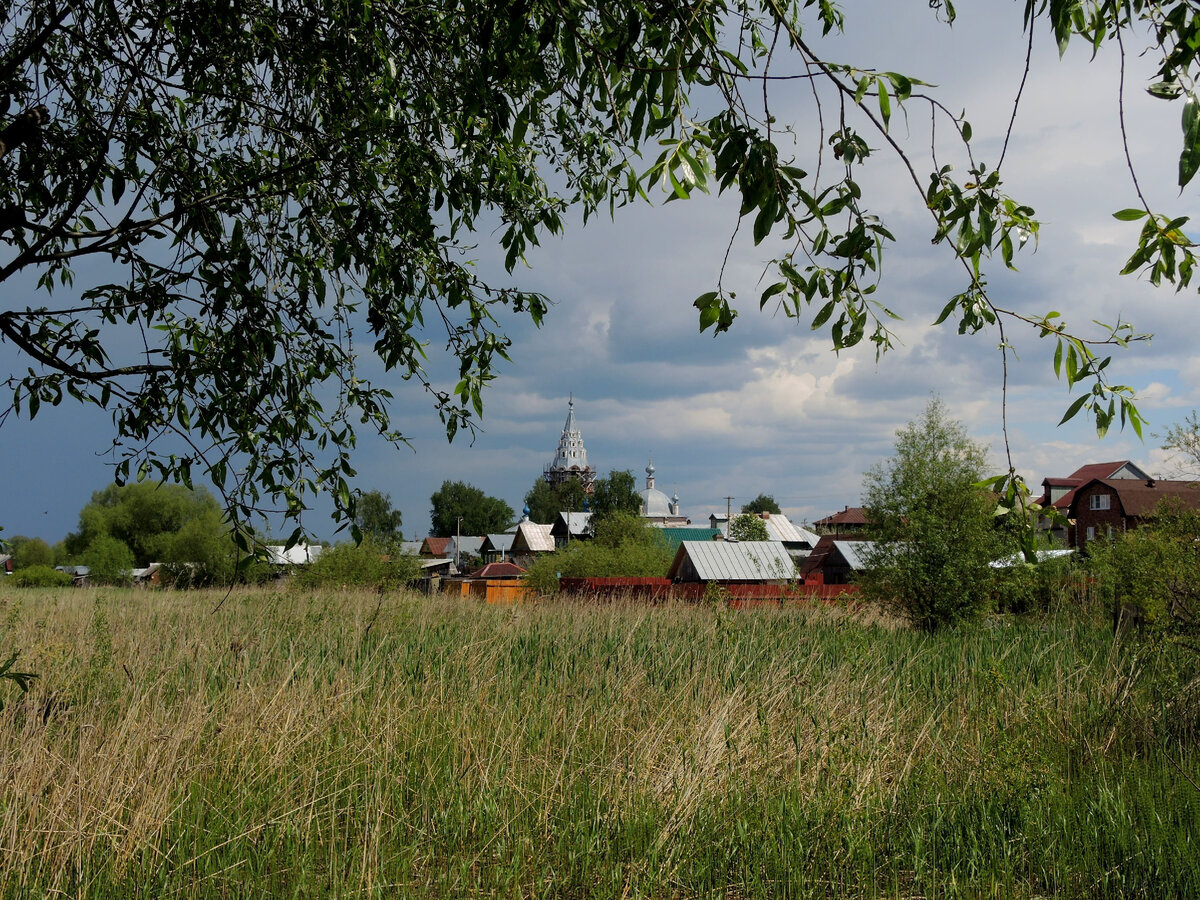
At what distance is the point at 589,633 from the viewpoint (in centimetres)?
956

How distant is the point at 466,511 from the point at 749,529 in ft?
145

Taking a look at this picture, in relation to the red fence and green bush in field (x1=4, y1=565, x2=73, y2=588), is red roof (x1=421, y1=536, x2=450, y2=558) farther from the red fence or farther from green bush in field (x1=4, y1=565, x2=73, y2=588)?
the red fence

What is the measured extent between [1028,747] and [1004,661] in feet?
11.6

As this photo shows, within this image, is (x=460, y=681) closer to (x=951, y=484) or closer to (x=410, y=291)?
(x=410, y=291)

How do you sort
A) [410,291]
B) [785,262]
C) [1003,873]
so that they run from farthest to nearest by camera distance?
[410,291], [1003,873], [785,262]

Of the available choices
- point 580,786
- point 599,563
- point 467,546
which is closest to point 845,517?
point 467,546

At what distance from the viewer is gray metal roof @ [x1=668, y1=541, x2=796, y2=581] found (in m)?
24.1

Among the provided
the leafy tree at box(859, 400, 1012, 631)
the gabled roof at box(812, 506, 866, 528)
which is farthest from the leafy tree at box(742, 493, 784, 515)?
the leafy tree at box(859, 400, 1012, 631)

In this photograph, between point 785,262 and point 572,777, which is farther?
point 572,777

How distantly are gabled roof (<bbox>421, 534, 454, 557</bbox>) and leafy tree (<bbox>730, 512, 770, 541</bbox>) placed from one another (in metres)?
38.8

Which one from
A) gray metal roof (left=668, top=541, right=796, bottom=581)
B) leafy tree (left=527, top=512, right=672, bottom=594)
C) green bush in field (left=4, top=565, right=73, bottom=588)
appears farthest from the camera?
green bush in field (left=4, top=565, right=73, bottom=588)

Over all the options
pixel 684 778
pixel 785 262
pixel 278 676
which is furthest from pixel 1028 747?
pixel 278 676

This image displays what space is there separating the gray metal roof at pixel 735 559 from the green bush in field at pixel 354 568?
8.62 m

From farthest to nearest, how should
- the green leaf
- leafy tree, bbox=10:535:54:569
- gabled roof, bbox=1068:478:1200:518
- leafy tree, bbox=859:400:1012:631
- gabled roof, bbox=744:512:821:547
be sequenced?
1. gabled roof, bbox=744:512:821:547
2. leafy tree, bbox=10:535:54:569
3. gabled roof, bbox=1068:478:1200:518
4. leafy tree, bbox=859:400:1012:631
5. the green leaf
